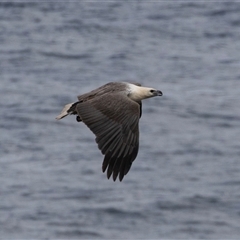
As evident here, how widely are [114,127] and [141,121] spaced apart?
17573mm

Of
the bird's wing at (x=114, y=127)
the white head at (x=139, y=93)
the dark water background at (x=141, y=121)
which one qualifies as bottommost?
the dark water background at (x=141, y=121)

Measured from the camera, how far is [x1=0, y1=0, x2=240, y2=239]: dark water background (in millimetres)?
24781

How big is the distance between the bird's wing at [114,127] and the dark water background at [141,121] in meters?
12.1

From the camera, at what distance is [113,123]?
1151 centimetres

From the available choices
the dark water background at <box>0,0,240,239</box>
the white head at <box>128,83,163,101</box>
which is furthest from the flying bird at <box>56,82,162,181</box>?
the dark water background at <box>0,0,240,239</box>

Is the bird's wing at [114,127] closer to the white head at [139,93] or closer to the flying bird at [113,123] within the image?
the flying bird at [113,123]

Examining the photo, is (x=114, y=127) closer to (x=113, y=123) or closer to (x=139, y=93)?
(x=113, y=123)

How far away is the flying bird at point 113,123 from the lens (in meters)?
11.3

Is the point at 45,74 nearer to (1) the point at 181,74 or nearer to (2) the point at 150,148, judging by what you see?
(1) the point at 181,74

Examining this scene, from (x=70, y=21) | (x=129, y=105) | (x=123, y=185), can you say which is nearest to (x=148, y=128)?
(x=123, y=185)

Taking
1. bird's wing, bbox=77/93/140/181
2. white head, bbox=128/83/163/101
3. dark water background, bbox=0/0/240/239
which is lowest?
dark water background, bbox=0/0/240/239

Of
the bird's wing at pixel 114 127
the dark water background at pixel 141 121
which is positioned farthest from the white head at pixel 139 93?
the dark water background at pixel 141 121

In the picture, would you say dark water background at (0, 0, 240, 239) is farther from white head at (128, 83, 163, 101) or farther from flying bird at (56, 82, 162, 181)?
flying bird at (56, 82, 162, 181)

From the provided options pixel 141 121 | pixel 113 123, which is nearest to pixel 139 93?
pixel 113 123
